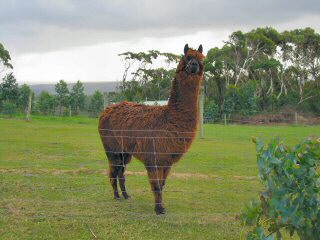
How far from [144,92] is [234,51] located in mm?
10055

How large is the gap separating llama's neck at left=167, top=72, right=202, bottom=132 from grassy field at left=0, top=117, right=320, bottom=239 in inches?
52.0

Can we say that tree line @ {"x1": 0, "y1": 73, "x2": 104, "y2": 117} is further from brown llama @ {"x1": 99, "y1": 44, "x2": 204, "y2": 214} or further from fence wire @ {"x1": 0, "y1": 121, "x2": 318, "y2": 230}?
brown llama @ {"x1": 99, "y1": 44, "x2": 204, "y2": 214}

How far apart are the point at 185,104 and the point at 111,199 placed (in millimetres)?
2116

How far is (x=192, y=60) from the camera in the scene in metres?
6.01

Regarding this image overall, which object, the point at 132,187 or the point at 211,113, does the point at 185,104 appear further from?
the point at 211,113

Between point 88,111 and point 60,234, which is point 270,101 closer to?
point 88,111

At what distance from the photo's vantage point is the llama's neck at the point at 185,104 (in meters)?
6.18

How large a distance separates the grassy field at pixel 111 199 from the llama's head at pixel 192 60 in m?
2.06

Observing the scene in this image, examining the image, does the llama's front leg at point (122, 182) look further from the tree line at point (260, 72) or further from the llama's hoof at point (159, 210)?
the tree line at point (260, 72)

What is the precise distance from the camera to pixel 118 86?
39281 millimetres

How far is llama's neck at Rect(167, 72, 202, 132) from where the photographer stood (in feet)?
20.3

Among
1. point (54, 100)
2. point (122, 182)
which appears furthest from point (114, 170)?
point (54, 100)

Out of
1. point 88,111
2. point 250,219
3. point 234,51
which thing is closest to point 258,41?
point 234,51

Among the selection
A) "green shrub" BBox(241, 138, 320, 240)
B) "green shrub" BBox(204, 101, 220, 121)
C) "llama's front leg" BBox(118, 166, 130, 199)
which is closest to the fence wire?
"llama's front leg" BBox(118, 166, 130, 199)
